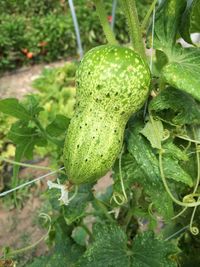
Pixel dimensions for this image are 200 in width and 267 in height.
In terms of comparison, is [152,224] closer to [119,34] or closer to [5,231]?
[5,231]

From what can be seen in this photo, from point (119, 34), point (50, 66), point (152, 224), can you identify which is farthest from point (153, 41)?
point (119, 34)

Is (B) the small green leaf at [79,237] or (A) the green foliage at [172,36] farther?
(B) the small green leaf at [79,237]

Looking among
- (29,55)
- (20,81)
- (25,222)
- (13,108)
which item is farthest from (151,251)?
(29,55)

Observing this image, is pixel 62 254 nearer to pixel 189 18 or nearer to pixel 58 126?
pixel 58 126

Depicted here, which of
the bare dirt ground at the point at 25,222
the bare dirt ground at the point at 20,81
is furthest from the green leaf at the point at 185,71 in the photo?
the bare dirt ground at the point at 20,81

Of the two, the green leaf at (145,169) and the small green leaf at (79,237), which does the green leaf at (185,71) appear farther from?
the small green leaf at (79,237)

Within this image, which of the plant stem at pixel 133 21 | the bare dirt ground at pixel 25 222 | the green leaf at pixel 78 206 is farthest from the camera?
the bare dirt ground at pixel 25 222

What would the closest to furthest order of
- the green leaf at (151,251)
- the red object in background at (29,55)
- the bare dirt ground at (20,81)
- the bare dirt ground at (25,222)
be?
the green leaf at (151,251) < the bare dirt ground at (25,222) < the bare dirt ground at (20,81) < the red object in background at (29,55)
